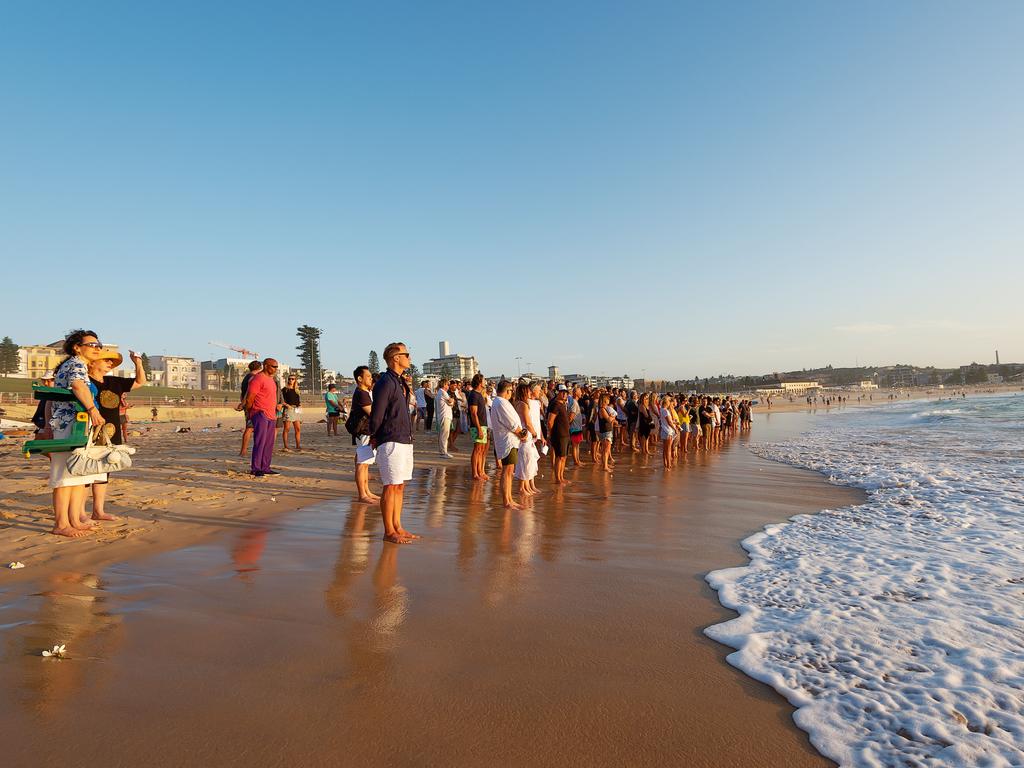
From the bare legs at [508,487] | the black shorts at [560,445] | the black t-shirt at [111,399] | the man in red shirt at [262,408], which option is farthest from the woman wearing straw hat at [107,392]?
the black shorts at [560,445]

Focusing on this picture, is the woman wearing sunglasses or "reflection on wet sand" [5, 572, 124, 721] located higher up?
the woman wearing sunglasses

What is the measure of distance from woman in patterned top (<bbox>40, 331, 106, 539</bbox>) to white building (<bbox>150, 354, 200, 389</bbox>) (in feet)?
496

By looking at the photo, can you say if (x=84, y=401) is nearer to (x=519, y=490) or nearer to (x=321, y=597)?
(x=321, y=597)

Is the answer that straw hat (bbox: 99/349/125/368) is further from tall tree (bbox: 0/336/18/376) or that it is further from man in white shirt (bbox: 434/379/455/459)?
tall tree (bbox: 0/336/18/376)

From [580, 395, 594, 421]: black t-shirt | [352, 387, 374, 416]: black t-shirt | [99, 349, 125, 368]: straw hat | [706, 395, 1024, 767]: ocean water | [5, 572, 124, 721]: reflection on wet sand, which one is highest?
[99, 349, 125, 368]: straw hat

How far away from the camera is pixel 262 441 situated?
8.50 meters

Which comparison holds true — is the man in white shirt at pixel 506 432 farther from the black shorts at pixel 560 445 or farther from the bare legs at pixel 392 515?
the bare legs at pixel 392 515

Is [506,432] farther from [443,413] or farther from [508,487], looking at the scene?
[443,413]

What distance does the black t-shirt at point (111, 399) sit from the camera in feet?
17.4

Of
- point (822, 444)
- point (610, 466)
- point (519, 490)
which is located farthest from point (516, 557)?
point (822, 444)

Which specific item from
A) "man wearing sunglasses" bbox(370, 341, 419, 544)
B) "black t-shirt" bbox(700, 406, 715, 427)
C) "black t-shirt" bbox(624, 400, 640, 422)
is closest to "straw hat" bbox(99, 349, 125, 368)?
"man wearing sunglasses" bbox(370, 341, 419, 544)

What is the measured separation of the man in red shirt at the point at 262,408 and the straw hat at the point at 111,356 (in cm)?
221

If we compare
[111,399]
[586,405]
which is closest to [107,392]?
[111,399]

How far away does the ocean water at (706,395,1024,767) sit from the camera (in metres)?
2.35
